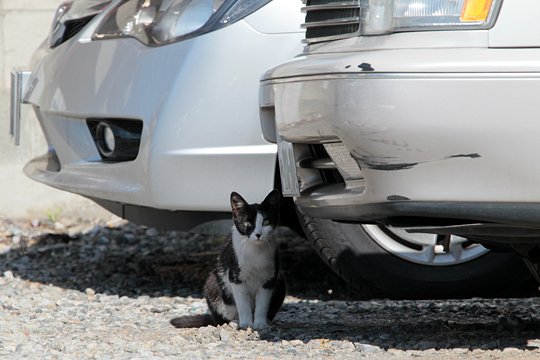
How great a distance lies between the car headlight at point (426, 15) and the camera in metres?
3.21

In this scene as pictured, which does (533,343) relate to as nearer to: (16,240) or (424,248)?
(424,248)

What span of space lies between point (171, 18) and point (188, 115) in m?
0.50

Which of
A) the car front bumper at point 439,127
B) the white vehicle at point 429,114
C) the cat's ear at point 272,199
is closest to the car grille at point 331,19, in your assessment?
the white vehicle at point 429,114

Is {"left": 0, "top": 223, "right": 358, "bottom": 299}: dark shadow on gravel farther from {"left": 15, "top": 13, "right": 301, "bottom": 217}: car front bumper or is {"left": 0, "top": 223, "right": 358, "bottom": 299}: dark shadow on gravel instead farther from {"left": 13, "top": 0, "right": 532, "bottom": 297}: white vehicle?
{"left": 15, "top": 13, "right": 301, "bottom": 217}: car front bumper

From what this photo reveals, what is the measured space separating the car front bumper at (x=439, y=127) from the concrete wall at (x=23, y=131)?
4883mm

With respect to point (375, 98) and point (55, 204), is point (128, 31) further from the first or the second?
point (55, 204)

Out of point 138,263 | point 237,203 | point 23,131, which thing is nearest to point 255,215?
point 237,203

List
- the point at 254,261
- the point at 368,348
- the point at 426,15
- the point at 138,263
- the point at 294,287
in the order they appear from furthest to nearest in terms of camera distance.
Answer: the point at 138,263 → the point at 294,287 → the point at 254,261 → the point at 368,348 → the point at 426,15

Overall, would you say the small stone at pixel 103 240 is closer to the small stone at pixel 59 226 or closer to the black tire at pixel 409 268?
the small stone at pixel 59 226

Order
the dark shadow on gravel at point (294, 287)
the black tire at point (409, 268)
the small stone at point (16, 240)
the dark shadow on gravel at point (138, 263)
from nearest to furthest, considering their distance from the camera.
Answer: the dark shadow on gravel at point (294, 287), the black tire at point (409, 268), the dark shadow on gravel at point (138, 263), the small stone at point (16, 240)

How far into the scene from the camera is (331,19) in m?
3.73

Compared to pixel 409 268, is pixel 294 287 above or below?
below

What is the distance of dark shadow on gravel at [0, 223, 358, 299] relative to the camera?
227 inches

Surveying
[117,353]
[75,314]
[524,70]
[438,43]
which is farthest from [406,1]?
[75,314]
